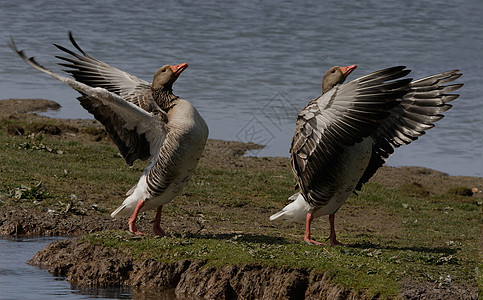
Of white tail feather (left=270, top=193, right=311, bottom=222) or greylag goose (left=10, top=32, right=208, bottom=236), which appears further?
white tail feather (left=270, top=193, right=311, bottom=222)

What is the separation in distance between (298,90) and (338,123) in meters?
15.9

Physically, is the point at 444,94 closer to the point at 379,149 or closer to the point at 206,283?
the point at 379,149

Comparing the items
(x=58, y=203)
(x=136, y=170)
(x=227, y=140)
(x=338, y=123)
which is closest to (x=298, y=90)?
(x=227, y=140)

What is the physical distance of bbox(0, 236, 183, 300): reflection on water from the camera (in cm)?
861

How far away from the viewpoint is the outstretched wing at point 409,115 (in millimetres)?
10359

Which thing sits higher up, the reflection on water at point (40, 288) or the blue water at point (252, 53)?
the reflection on water at point (40, 288)

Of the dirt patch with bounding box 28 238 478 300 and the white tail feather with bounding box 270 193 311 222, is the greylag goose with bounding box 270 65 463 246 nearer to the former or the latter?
the white tail feather with bounding box 270 193 311 222

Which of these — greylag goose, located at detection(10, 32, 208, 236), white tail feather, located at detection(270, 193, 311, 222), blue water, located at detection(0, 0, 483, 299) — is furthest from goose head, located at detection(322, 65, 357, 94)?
blue water, located at detection(0, 0, 483, 299)

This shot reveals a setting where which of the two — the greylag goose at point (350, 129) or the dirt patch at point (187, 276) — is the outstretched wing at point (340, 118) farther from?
the dirt patch at point (187, 276)

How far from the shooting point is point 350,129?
9164 millimetres

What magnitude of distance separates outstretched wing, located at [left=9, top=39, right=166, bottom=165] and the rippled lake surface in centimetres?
904

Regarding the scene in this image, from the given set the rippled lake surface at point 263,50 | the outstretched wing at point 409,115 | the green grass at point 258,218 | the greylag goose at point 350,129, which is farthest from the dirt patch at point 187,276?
the rippled lake surface at point 263,50

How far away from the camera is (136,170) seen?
15.1 meters

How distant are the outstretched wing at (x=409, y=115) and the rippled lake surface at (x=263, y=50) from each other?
850cm
